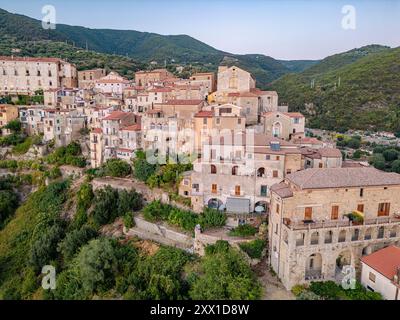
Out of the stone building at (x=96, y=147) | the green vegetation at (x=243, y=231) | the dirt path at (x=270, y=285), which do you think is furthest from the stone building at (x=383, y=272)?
the stone building at (x=96, y=147)

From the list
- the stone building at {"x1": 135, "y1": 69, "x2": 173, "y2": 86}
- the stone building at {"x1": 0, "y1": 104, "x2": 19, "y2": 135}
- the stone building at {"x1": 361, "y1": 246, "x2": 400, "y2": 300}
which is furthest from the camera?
the stone building at {"x1": 135, "y1": 69, "x2": 173, "y2": 86}

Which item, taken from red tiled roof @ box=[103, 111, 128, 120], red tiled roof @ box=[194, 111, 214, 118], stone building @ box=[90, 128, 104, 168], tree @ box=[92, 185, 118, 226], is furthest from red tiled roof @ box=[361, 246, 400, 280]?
stone building @ box=[90, 128, 104, 168]

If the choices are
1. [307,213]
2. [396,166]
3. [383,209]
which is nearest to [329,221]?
[307,213]

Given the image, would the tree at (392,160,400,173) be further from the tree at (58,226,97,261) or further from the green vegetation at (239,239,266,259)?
the tree at (58,226,97,261)

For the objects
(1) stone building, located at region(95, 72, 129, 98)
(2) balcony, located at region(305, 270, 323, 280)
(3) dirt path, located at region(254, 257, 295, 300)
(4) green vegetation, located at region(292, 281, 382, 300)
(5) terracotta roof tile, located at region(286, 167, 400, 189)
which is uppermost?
(1) stone building, located at region(95, 72, 129, 98)

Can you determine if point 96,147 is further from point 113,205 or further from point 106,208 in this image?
point 106,208
